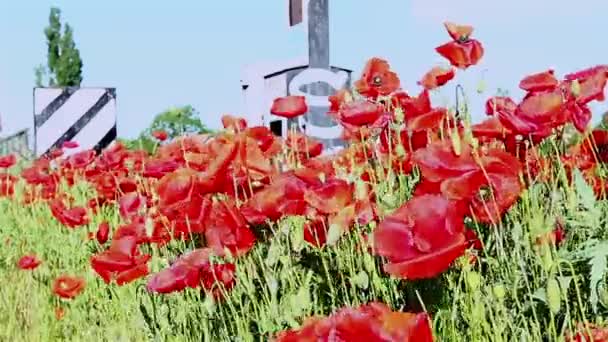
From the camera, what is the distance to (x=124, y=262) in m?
2.41

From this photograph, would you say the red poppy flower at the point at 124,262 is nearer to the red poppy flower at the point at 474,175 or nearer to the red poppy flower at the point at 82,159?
the red poppy flower at the point at 474,175

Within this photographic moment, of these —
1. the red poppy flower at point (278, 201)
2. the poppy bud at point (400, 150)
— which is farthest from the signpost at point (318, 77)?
the red poppy flower at point (278, 201)

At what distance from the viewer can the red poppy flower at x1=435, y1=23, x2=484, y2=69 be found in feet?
7.40

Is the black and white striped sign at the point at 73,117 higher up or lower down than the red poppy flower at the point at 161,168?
lower down

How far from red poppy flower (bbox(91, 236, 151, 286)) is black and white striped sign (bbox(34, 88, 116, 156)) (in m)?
4.46

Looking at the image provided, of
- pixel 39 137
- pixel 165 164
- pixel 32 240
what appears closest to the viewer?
pixel 165 164

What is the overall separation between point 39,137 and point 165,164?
13.7 ft

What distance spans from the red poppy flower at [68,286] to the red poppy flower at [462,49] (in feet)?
4.25

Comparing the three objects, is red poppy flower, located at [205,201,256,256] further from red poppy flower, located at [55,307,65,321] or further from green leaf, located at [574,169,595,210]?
red poppy flower, located at [55,307,65,321]

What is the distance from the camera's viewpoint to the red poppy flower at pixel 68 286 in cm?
305

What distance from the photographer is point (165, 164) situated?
2.80 m

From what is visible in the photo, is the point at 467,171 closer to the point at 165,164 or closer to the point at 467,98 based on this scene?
the point at 467,98

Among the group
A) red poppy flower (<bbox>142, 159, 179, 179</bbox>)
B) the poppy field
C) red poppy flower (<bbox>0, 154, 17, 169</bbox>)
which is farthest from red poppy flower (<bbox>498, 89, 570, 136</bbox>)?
red poppy flower (<bbox>0, 154, 17, 169</bbox>)

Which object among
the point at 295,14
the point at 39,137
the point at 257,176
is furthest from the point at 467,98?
the point at 39,137
